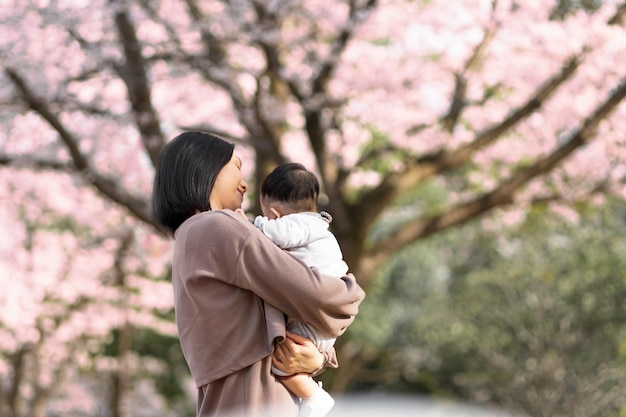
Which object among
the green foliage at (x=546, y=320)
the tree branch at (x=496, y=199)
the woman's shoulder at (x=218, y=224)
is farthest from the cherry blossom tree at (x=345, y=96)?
the woman's shoulder at (x=218, y=224)

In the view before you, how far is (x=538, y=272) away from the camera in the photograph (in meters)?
11.4

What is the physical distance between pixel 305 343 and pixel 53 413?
13869 millimetres

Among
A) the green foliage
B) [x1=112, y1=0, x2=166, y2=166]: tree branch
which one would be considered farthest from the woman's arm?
the green foliage

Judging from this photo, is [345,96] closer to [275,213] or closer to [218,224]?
[275,213]

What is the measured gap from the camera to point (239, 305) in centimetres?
202

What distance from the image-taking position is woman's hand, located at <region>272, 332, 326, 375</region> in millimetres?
2020

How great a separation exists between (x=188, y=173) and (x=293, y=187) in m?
0.27

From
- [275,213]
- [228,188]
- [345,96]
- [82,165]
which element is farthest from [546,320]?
[228,188]

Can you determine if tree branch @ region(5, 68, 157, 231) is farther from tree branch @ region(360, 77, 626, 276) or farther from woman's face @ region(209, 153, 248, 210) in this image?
woman's face @ region(209, 153, 248, 210)

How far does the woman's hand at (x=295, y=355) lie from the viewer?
6.63ft

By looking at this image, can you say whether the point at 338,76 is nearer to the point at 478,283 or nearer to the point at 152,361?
the point at 478,283

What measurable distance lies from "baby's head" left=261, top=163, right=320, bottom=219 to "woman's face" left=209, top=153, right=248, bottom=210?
0.27 ft

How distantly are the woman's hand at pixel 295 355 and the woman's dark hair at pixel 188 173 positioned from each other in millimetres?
365

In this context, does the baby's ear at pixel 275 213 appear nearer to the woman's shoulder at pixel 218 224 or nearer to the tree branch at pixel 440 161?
the woman's shoulder at pixel 218 224
